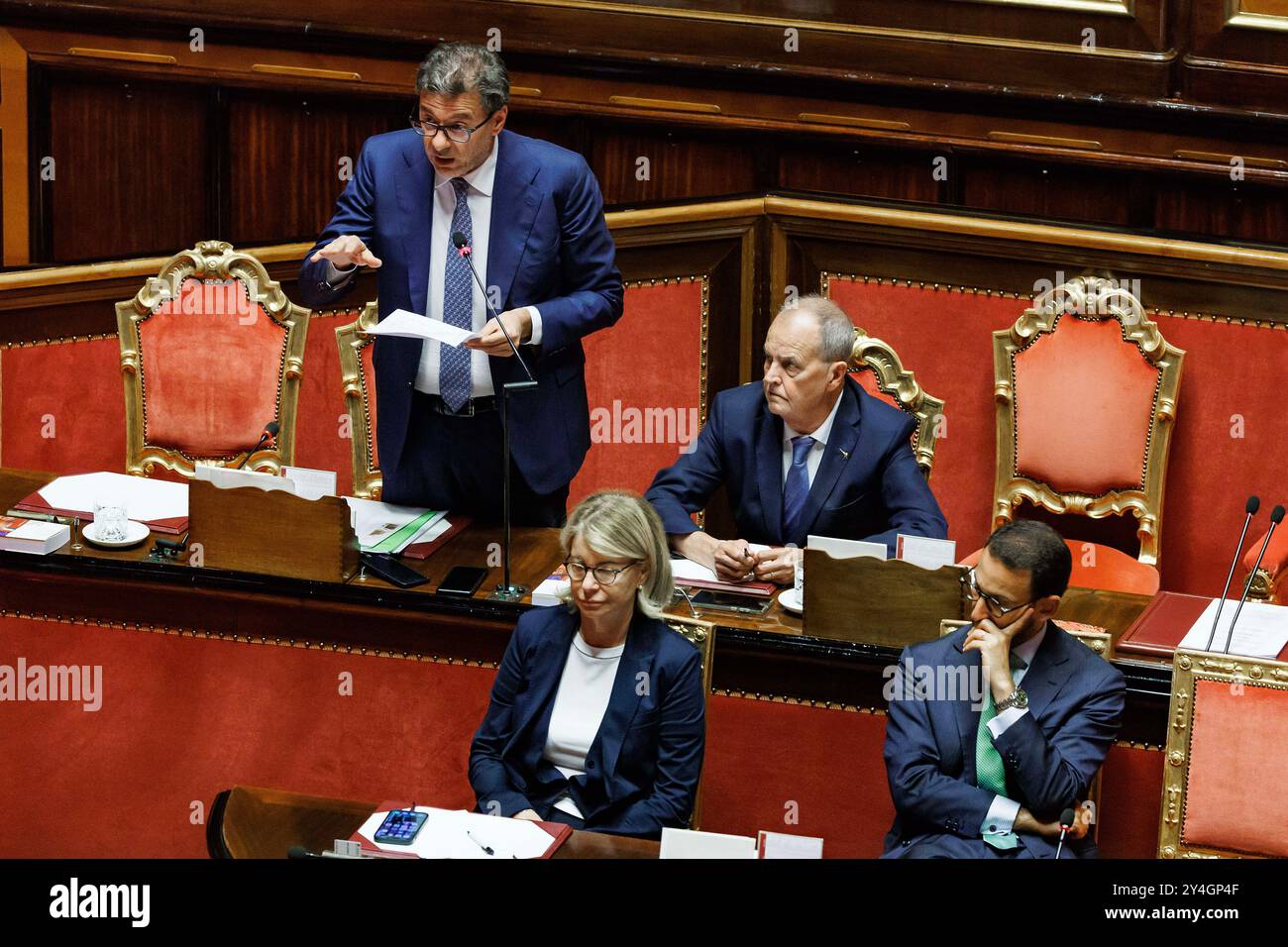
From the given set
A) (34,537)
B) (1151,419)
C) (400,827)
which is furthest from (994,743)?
(34,537)

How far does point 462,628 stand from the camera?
142 inches

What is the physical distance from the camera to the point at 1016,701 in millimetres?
3092

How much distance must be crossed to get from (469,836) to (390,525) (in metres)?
1.14

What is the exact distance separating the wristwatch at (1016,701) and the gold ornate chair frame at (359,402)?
6.05ft

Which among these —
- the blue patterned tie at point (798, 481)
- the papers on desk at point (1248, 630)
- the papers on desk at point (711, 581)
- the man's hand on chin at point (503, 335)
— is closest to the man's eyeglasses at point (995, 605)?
the papers on desk at point (1248, 630)

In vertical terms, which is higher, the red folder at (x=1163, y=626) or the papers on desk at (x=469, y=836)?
the red folder at (x=1163, y=626)

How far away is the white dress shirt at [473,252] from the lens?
3914 mm

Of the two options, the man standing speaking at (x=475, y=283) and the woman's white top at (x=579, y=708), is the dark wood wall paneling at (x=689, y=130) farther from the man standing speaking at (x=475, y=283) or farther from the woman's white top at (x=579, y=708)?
the woman's white top at (x=579, y=708)

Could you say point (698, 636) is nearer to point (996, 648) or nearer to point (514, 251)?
point (996, 648)

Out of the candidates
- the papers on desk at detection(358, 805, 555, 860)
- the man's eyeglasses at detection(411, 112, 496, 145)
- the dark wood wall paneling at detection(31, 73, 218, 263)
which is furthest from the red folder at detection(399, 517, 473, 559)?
the dark wood wall paneling at detection(31, 73, 218, 263)

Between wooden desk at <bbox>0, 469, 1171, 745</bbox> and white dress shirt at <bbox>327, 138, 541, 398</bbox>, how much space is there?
33cm

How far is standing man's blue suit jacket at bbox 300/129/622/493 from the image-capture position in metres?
3.91

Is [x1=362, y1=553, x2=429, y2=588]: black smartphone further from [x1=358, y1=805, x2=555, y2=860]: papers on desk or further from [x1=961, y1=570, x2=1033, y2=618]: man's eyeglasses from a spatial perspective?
[x1=961, y1=570, x2=1033, y2=618]: man's eyeglasses
